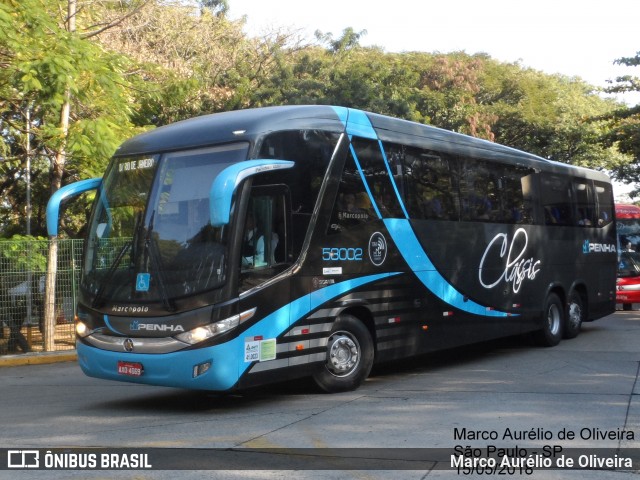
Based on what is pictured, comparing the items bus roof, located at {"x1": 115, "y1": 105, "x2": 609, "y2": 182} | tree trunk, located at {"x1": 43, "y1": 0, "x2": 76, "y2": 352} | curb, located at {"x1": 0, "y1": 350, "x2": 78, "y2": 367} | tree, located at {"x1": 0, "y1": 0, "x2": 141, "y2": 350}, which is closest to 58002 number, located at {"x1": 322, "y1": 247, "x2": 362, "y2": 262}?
bus roof, located at {"x1": 115, "y1": 105, "x2": 609, "y2": 182}

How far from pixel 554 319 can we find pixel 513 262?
212 cm

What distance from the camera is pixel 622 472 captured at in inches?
258

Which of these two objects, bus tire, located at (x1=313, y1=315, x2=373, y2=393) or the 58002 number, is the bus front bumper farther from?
the 58002 number

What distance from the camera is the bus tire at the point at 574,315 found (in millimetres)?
16438

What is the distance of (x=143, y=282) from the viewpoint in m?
9.28

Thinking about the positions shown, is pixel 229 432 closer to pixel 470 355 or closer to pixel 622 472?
pixel 622 472

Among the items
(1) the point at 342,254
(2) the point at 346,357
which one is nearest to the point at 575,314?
(2) the point at 346,357

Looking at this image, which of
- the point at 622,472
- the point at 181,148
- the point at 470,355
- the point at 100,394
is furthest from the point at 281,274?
A: the point at 470,355

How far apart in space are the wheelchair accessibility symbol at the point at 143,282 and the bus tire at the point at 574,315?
9.81 meters

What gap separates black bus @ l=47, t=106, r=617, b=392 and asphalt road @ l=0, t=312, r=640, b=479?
22.0 inches

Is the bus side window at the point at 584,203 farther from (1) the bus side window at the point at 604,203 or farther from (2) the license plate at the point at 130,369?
(2) the license plate at the point at 130,369

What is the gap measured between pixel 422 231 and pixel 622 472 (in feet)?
19.5

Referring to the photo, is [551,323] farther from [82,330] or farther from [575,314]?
[82,330]

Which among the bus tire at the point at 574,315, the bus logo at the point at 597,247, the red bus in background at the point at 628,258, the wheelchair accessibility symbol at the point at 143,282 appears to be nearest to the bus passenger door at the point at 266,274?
the wheelchair accessibility symbol at the point at 143,282
